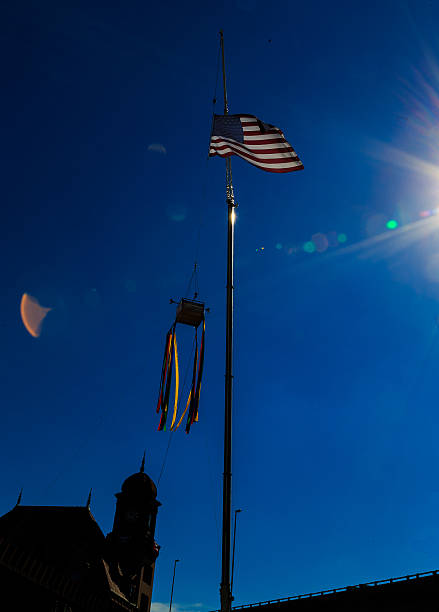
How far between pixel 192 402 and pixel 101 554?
4812 cm

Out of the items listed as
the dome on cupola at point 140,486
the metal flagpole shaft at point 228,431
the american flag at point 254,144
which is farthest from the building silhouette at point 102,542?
the american flag at point 254,144

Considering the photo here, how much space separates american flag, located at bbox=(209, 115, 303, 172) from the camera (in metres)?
18.8

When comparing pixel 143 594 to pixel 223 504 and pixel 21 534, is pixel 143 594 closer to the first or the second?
pixel 21 534

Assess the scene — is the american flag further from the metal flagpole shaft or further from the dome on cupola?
the dome on cupola

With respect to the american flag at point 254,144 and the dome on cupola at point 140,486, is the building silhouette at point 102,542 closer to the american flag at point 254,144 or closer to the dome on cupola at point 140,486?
the dome on cupola at point 140,486

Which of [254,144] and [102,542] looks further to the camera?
[102,542]

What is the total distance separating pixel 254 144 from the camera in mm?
19047

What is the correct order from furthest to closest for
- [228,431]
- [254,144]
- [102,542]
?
[102,542] < [254,144] < [228,431]

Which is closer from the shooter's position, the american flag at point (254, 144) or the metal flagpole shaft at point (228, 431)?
the metal flagpole shaft at point (228, 431)

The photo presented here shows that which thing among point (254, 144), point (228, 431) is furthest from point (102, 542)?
point (254, 144)

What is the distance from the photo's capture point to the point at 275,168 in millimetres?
18656

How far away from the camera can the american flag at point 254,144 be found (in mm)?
18750

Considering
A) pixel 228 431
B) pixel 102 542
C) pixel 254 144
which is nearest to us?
pixel 228 431

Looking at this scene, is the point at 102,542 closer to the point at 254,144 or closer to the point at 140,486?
the point at 140,486
